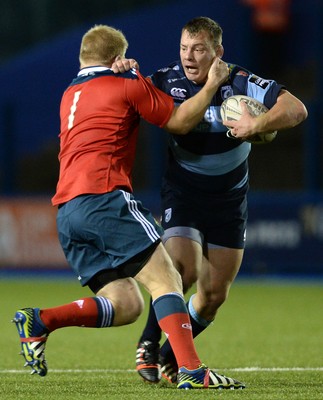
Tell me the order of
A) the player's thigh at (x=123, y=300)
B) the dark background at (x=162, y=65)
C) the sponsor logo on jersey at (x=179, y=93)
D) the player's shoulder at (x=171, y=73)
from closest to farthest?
the player's thigh at (x=123, y=300), the sponsor logo on jersey at (x=179, y=93), the player's shoulder at (x=171, y=73), the dark background at (x=162, y=65)

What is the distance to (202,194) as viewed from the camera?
6723mm

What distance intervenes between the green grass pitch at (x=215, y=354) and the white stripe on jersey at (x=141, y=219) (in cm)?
87

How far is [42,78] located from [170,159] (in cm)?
1259

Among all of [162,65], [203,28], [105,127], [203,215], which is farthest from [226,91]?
[162,65]

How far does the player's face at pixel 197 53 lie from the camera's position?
633 cm

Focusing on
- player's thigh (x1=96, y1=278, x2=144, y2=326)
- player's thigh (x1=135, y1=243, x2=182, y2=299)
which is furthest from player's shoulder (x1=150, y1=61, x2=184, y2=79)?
player's thigh (x1=96, y1=278, x2=144, y2=326)

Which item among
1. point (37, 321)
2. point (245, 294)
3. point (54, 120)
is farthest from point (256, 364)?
point (54, 120)

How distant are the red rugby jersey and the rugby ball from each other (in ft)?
1.41

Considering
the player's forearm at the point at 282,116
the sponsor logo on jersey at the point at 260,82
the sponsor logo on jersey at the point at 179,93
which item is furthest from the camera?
the sponsor logo on jersey at the point at 179,93

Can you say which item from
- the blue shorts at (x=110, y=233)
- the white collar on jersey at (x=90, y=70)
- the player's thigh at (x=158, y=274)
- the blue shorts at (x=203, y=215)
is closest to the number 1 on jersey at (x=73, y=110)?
the white collar on jersey at (x=90, y=70)

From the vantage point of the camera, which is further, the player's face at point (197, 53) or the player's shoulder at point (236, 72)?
the player's shoulder at point (236, 72)

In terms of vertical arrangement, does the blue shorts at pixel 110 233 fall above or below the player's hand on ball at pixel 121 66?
below

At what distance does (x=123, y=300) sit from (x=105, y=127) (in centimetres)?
97

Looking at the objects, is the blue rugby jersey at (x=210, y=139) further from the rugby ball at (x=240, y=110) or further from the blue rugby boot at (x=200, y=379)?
the blue rugby boot at (x=200, y=379)
